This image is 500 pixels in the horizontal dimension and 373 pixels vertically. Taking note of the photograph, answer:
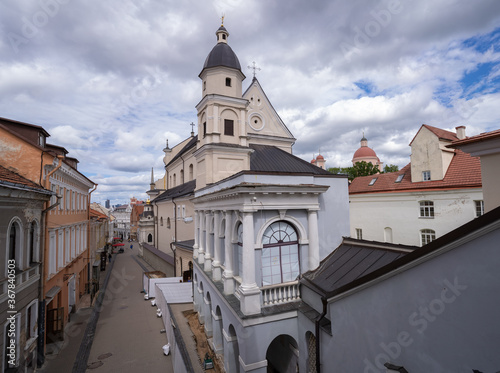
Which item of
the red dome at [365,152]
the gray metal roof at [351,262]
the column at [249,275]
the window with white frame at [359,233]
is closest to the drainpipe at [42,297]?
the column at [249,275]

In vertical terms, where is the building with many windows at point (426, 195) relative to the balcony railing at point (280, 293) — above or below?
above

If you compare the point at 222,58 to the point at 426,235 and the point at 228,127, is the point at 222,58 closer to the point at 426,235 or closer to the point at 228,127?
the point at 228,127

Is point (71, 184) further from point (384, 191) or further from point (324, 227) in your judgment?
point (384, 191)

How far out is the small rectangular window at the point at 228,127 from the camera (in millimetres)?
15465

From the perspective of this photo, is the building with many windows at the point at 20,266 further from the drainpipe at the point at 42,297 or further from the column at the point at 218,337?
the column at the point at 218,337

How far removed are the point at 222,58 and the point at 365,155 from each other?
172ft

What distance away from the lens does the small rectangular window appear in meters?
15.5

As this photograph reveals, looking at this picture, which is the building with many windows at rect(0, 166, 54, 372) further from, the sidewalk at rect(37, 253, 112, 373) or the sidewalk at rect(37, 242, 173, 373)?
the sidewalk at rect(37, 242, 173, 373)

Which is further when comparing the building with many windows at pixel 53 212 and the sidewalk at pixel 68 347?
the sidewalk at pixel 68 347

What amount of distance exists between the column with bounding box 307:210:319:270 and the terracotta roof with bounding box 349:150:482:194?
16.3 metres

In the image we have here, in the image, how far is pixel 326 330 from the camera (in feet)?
24.2

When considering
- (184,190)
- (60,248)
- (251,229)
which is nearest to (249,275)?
(251,229)

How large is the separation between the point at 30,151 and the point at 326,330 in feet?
44.9

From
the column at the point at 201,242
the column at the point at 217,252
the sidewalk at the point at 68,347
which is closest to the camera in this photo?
the sidewalk at the point at 68,347
